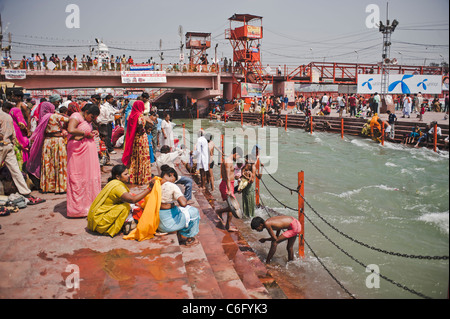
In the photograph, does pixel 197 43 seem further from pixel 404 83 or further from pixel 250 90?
pixel 404 83

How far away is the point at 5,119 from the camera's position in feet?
17.1

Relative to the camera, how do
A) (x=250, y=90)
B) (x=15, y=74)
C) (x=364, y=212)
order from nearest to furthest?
(x=364, y=212) < (x=15, y=74) < (x=250, y=90)

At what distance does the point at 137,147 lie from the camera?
6562 mm

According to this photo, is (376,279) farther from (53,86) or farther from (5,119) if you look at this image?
(53,86)

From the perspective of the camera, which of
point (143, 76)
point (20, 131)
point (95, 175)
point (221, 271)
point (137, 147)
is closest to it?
point (221, 271)

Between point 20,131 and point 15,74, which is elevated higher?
point 15,74

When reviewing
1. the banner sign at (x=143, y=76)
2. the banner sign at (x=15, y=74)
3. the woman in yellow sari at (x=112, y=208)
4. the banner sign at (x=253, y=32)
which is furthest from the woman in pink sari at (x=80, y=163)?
the banner sign at (x=253, y=32)

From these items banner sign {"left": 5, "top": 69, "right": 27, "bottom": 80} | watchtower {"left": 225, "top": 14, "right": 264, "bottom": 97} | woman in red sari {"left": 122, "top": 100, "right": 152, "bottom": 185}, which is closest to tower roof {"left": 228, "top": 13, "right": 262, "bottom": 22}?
watchtower {"left": 225, "top": 14, "right": 264, "bottom": 97}

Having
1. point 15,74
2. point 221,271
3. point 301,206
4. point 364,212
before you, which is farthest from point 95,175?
point 15,74

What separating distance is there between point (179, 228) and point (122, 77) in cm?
2607

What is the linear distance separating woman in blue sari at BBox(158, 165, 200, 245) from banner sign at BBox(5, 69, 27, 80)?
2485cm

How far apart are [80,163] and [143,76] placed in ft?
83.4

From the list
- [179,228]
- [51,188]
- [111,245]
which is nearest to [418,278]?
[179,228]

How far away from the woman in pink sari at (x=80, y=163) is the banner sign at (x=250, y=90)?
28.3 m
